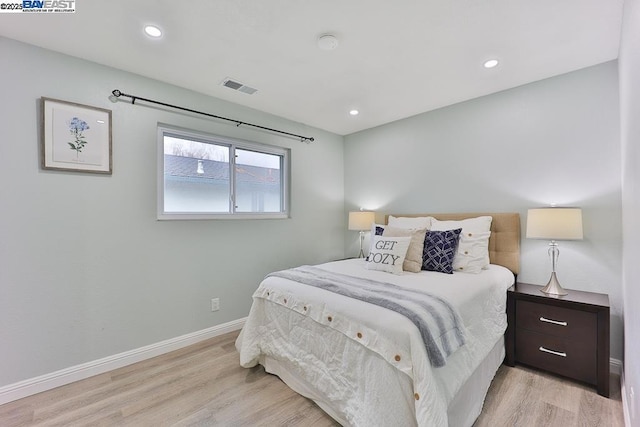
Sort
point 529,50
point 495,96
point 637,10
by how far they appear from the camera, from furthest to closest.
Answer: point 495,96 < point 529,50 < point 637,10

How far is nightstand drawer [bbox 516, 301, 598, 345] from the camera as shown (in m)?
1.95

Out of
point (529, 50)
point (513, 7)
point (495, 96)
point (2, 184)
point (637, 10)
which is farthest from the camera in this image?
point (495, 96)

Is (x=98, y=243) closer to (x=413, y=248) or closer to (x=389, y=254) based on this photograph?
(x=389, y=254)

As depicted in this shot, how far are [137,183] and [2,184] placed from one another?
794 mm

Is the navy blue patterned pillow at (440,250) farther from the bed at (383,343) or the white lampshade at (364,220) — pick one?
the white lampshade at (364,220)

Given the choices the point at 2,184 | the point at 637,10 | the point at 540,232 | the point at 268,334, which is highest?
the point at 637,10

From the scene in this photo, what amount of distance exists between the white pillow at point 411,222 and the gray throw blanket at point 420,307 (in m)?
1.23

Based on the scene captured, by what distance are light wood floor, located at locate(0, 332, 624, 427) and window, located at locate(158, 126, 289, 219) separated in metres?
1.39

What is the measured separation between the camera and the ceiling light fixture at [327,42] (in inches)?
75.8

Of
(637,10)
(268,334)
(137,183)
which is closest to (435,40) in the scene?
(637,10)

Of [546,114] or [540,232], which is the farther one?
[546,114]

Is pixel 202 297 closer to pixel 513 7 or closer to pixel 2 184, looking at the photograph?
pixel 2 184

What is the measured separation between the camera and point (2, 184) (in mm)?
1895

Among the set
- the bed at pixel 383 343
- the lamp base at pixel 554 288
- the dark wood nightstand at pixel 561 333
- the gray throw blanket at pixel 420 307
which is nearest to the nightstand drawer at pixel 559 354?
the dark wood nightstand at pixel 561 333
